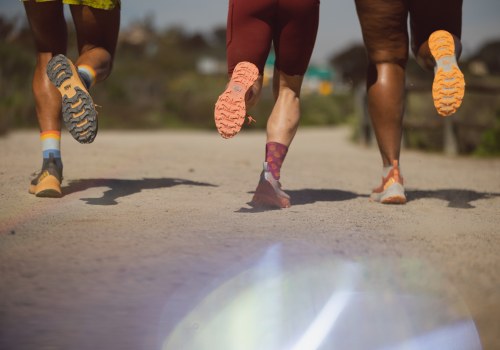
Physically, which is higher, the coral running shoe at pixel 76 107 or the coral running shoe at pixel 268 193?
the coral running shoe at pixel 76 107

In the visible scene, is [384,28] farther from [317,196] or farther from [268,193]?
[268,193]

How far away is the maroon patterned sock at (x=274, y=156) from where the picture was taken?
3412 millimetres

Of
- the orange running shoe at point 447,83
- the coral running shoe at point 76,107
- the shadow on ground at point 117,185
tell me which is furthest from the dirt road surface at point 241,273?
the orange running shoe at point 447,83

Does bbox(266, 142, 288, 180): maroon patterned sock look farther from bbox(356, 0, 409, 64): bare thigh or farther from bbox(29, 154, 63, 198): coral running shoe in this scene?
bbox(29, 154, 63, 198): coral running shoe

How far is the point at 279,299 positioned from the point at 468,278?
0.61 m

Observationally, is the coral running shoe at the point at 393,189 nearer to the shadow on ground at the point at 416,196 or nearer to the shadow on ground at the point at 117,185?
the shadow on ground at the point at 416,196

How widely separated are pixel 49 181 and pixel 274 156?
117 centimetres

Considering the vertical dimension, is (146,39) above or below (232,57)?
above

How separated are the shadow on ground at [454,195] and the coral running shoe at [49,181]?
74.9 inches

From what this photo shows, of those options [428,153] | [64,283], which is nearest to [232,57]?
[64,283]

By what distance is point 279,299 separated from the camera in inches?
79.7

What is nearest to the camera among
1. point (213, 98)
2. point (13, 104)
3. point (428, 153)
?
point (428, 153)

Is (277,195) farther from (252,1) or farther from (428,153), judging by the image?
(428,153)

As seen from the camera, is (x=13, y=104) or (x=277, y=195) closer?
(x=277, y=195)
